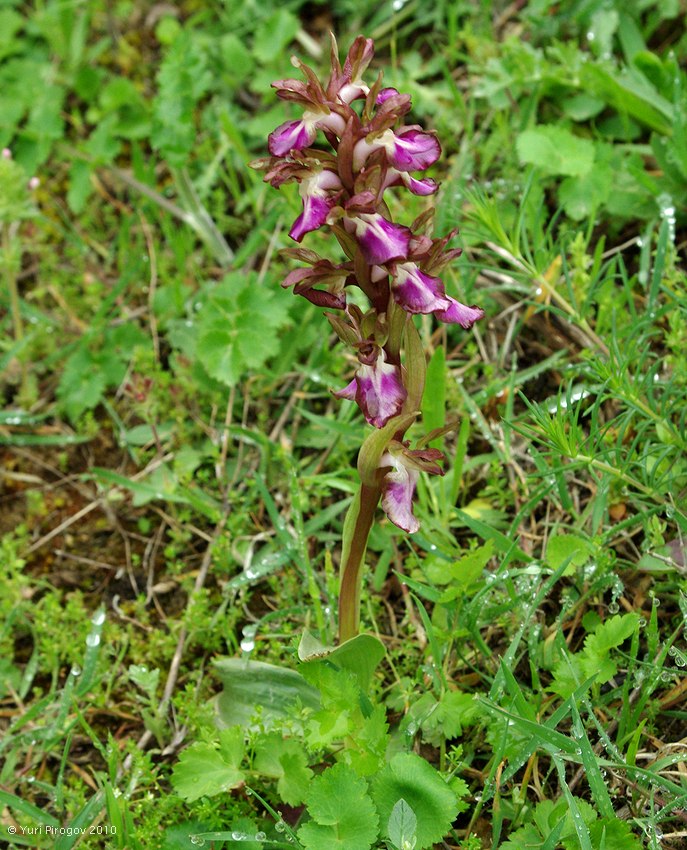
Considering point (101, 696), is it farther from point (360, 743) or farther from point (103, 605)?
point (360, 743)

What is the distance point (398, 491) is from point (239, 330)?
4.32 feet

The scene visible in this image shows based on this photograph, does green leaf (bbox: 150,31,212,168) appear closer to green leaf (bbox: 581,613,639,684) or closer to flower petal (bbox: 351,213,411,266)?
flower petal (bbox: 351,213,411,266)

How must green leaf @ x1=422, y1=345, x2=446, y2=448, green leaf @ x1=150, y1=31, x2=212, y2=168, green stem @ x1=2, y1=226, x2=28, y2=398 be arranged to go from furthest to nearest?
green leaf @ x1=150, y1=31, x2=212, y2=168 → green stem @ x1=2, y1=226, x2=28, y2=398 → green leaf @ x1=422, y1=345, x2=446, y2=448

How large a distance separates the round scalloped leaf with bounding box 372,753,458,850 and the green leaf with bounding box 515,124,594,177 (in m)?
1.98

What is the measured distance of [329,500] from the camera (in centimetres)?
297

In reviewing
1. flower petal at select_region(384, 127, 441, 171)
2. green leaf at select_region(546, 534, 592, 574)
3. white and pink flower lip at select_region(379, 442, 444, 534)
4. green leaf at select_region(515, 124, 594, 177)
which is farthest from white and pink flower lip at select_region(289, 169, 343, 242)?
green leaf at select_region(515, 124, 594, 177)

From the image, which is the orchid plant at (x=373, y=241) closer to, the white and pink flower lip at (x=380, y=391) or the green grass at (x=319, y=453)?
the white and pink flower lip at (x=380, y=391)

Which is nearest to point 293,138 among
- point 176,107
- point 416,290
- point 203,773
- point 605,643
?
point 416,290

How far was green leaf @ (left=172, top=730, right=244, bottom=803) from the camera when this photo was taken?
2.11 m

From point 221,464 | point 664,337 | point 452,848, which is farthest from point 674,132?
point 452,848

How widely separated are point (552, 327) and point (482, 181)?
0.75 metres

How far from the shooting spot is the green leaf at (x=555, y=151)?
3100mm

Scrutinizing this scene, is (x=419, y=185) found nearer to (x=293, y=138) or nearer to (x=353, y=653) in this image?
(x=293, y=138)

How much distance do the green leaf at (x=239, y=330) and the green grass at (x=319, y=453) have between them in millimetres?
12
